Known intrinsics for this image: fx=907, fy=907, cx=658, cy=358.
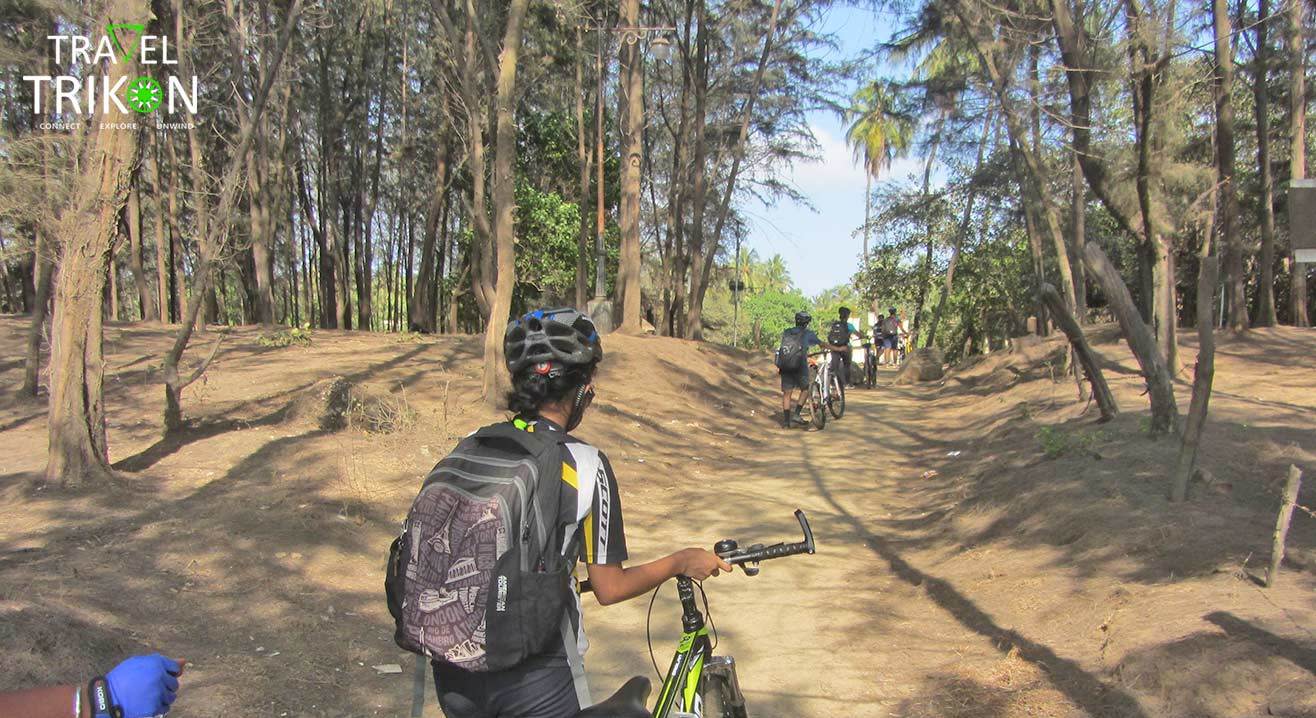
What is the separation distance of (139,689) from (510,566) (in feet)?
2.53

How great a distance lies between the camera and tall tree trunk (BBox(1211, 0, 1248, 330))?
12.1 meters

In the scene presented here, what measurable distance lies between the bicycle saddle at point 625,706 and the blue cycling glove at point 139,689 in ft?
2.89

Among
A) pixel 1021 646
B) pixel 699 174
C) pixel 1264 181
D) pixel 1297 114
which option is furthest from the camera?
pixel 699 174

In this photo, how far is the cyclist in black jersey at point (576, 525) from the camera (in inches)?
82.4

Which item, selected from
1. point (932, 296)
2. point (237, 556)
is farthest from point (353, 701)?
point (932, 296)

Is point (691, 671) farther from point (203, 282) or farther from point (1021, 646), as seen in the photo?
point (203, 282)

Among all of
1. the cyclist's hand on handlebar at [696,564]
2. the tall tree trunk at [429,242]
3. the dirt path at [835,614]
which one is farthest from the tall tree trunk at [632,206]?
the cyclist's hand on handlebar at [696,564]

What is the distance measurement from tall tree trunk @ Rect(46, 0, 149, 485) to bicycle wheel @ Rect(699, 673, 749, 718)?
647 centimetres

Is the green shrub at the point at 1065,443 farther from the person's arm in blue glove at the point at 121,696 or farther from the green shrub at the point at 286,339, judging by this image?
the green shrub at the point at 286,339

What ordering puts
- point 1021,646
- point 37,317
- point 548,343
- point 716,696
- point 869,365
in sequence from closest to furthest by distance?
point 548,343 < point 716,696 < point 1021,646 < point 37,317 < point 869,365

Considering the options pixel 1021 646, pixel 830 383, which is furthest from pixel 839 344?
pixel 1021 646

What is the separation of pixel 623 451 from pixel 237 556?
5.75m

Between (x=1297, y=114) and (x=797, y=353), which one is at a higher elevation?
(x=1297, y=114)

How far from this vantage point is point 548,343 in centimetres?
233
